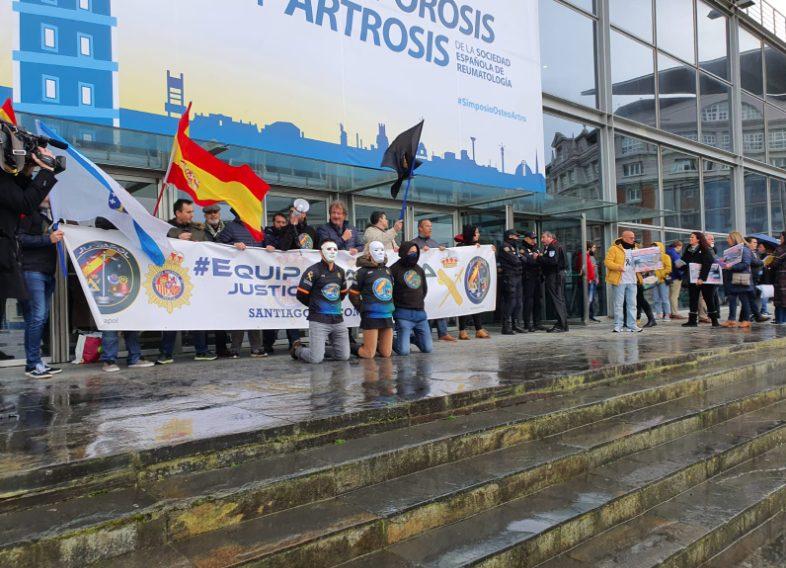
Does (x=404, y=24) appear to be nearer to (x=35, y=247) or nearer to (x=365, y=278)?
(x=365, y=278)

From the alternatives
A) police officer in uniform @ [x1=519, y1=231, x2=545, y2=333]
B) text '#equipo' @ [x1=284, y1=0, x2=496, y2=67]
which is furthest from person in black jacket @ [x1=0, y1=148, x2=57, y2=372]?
police officer in uniform @ [x1=519, y1=231, x2=545, y2=333]

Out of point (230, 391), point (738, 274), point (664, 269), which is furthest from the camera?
point (664, 269)

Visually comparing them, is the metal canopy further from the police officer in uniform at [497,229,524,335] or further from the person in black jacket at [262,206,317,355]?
the police officer in uniform at [497,229,524,335]

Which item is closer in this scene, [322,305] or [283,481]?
[283,481]

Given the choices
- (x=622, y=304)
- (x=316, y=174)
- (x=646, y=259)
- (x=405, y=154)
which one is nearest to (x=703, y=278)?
(x=646, y=259)

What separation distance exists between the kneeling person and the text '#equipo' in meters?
4.43

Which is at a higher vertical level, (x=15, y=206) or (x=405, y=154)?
(x=405, y=154)

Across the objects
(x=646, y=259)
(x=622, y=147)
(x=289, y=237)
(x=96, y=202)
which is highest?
(x=622, y=147)

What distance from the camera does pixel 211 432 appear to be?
3381 mm

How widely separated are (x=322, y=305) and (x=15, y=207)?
3286 mm

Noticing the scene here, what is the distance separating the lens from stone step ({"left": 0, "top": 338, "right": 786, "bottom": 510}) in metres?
2.74

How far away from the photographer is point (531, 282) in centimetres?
1134

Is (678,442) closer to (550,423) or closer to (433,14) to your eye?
(550,423)

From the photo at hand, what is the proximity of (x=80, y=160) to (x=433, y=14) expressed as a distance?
783cm
